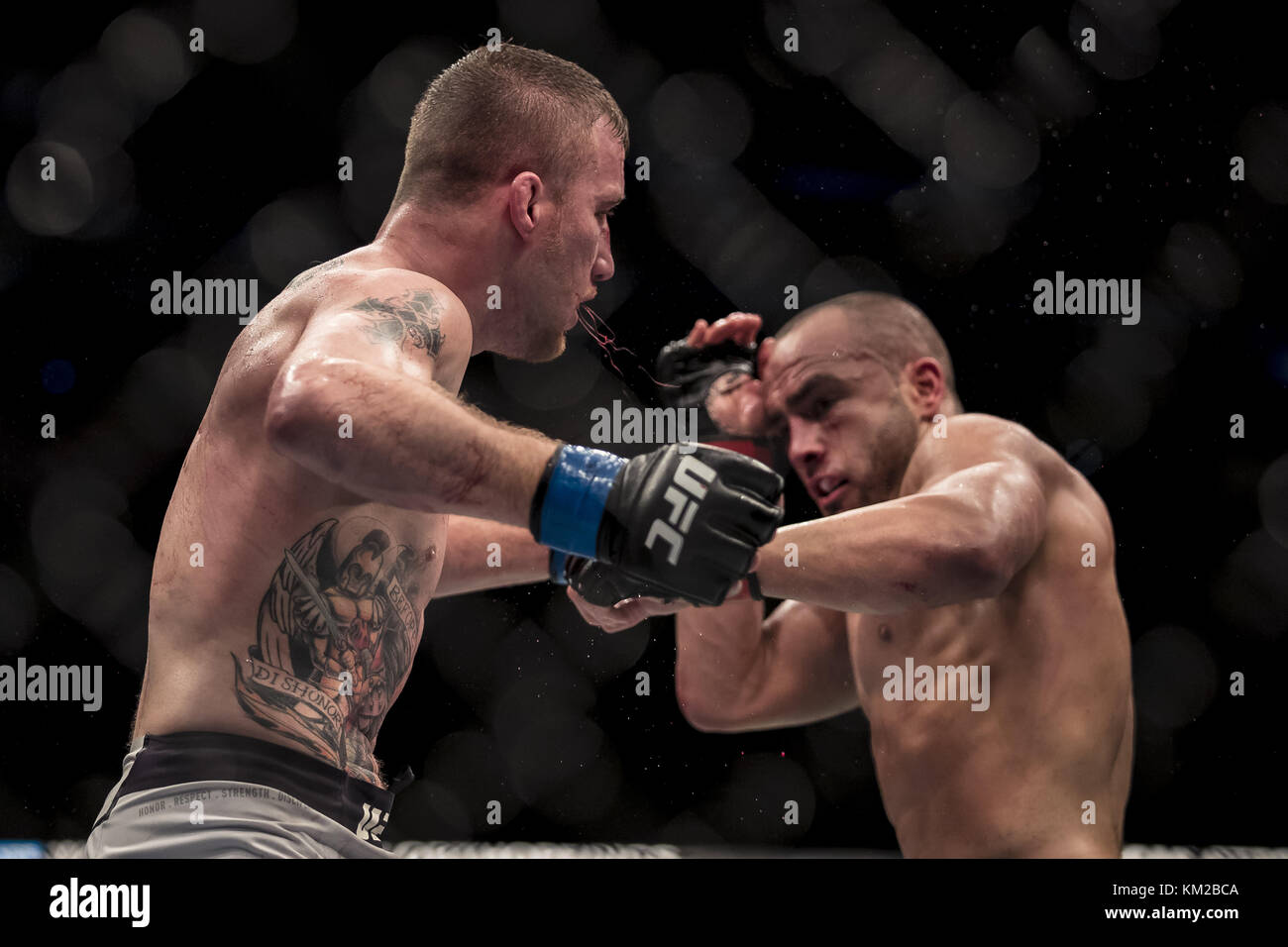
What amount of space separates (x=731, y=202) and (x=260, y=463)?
2125 mm

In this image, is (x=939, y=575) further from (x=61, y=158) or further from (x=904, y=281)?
(x=61, y=158)

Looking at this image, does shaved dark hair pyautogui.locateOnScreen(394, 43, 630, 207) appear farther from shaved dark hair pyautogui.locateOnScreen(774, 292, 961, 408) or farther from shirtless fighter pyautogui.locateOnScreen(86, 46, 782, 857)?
shaved dark hair pyautogui.locateOnScreen(774, 292, 961, 408)

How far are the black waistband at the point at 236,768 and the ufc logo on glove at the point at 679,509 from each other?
0.52 metres

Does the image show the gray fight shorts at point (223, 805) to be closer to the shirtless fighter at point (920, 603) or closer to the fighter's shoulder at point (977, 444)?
the shirtless fighter at point (920, 603)

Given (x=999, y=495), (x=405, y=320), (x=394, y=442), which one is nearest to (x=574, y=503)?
(x=394, y=442)

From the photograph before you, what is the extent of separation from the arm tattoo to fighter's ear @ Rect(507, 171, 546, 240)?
36 cm

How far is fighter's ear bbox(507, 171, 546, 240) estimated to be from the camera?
5.09 feet

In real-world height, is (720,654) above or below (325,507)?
below

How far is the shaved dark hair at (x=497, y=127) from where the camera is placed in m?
1.57

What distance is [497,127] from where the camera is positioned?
1587 millimetres

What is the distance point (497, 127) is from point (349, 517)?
690mm

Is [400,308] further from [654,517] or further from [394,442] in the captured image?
[654,517]

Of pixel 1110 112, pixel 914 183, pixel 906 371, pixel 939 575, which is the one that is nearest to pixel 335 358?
pixel 939 575

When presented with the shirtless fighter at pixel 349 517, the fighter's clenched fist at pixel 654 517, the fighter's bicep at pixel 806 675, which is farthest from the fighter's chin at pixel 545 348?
the fighter's bicep at pixel 806 675
